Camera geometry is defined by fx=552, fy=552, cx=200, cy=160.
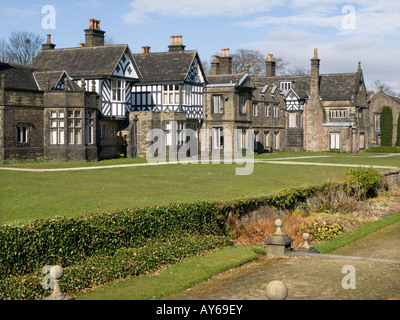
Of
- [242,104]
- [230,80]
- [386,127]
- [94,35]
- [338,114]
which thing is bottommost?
[386,127]

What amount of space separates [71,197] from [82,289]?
9.06 m

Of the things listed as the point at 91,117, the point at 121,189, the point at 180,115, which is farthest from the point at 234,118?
the point at 121,189

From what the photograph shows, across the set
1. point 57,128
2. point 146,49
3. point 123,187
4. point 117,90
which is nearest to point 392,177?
point 123,187

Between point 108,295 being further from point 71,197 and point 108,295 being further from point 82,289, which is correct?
point 71,197

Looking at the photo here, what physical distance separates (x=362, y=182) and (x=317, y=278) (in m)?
12.1

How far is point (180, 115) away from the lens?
140ft

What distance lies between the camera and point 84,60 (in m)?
40.6

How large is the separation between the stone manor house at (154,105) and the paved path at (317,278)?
25517 mm

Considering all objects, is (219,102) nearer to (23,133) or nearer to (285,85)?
(285,85)

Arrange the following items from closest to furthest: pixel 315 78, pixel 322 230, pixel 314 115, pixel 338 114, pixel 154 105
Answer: pixel 322 230 < pixel 154 105 < pixel 314 115 < pixel 315 78 < pixel 338 114

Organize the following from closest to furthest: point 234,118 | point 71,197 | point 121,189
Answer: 1. point 71,197
2. point 121,189
3. point 234,118

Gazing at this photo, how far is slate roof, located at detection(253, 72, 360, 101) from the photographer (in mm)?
61234

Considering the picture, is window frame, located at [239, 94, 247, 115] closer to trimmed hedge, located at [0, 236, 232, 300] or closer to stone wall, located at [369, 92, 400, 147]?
stone wall, located at [369, 92, 400, 147]

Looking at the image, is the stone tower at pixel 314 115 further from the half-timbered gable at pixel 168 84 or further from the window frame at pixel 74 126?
the window frame at pixel 74 126
